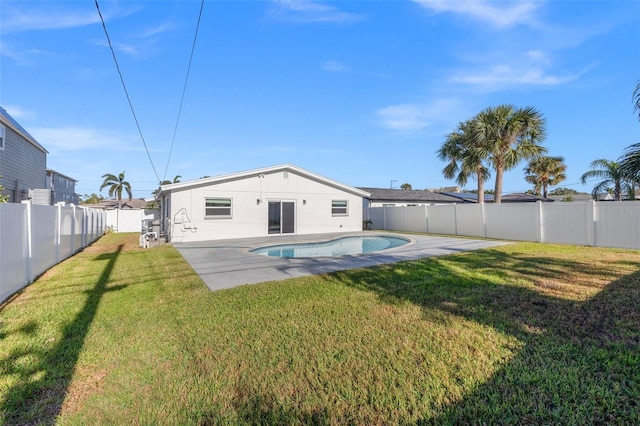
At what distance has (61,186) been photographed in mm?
31109

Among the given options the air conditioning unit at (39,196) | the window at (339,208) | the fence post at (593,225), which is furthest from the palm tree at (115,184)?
the fence post at (593,225)

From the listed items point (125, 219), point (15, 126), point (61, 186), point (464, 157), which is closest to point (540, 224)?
point (464, 157)

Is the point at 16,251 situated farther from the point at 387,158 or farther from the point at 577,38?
the point at 387,158

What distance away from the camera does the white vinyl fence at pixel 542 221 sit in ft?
34.5

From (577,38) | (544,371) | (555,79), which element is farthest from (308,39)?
(544,371)

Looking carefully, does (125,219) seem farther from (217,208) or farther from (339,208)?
(339,208)

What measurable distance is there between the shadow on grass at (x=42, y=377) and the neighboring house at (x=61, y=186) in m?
30.4

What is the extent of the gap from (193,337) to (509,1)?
12.2 m

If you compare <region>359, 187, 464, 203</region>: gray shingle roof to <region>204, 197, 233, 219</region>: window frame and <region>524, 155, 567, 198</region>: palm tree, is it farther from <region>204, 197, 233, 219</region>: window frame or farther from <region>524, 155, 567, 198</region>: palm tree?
<region>204, 197, 233, 219</region>: window frame

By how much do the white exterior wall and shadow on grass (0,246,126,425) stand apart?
34.4 feet

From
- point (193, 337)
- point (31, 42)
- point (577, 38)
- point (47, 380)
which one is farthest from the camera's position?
point (577, 38)

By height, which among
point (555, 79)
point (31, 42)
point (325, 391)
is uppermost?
point (555, 79)

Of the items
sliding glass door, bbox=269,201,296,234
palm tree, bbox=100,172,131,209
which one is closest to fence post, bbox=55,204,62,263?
sliding glass door, bbox=269,201,296,234

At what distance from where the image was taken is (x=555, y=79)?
14055 mm
